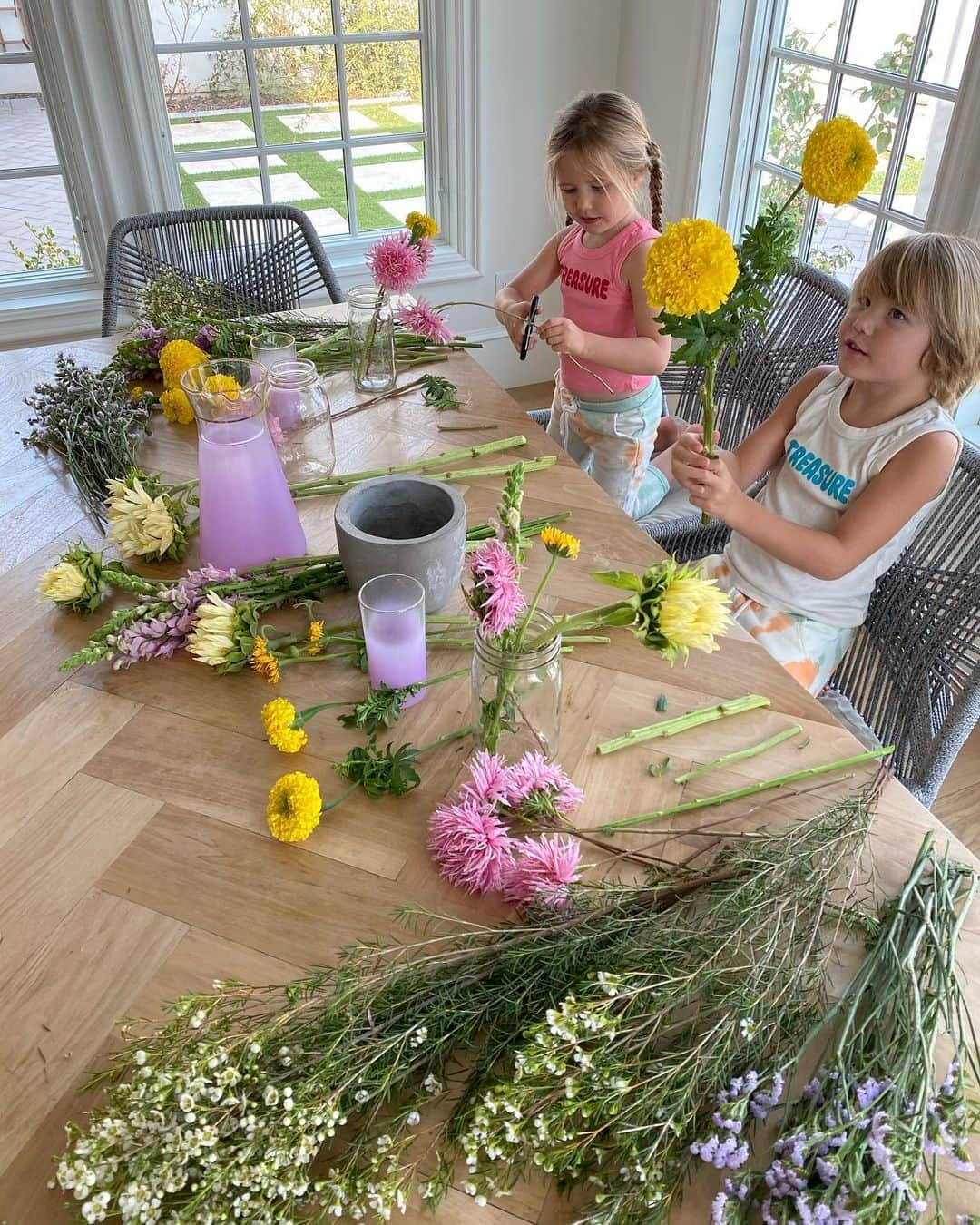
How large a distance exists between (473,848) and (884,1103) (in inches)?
13.2

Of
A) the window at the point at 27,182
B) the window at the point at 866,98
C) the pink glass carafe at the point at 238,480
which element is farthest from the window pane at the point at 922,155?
the window at the point at 27,182

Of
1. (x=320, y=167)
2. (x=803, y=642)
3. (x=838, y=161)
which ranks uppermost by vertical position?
(x=838, y=161)

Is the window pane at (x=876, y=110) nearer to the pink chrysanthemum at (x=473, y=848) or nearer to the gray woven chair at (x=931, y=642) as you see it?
the gray woven chair at (x=931, y=642)

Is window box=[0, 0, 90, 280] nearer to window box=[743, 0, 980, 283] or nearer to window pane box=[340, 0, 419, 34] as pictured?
window pane box=[340, 0, 419, 34]

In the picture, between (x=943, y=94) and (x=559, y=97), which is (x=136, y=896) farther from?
(x=559, y=97)

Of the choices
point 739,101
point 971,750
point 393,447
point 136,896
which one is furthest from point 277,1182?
point 739,101

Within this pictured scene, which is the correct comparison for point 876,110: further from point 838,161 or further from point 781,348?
point 838,161

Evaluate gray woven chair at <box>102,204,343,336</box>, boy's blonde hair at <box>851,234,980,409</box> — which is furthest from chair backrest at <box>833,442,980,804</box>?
gray woven chair at <box>102,204,343,336</box>

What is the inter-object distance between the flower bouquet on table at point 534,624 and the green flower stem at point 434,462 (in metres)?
0.46

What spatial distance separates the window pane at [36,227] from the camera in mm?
2564

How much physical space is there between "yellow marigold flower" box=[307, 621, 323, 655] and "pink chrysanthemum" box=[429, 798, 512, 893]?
285mm

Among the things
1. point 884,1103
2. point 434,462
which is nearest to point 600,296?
point 434,462

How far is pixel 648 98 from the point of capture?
2.75m

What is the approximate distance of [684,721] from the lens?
0.91 meters
